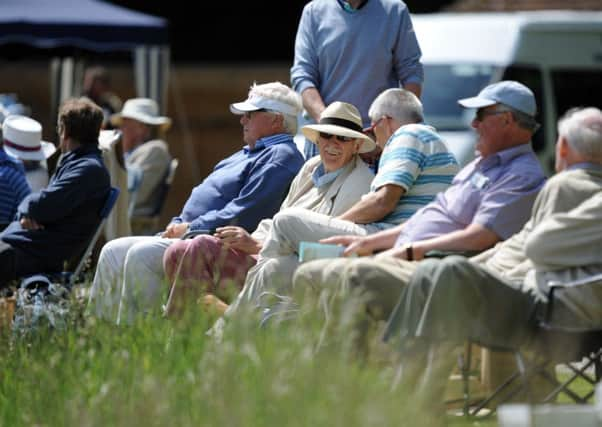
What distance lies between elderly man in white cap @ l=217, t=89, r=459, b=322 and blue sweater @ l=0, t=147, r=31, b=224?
228cm

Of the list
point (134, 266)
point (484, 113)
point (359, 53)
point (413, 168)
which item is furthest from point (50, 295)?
point (484, 113)

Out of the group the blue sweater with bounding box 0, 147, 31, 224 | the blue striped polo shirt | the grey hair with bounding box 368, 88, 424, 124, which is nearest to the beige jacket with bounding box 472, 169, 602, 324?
the blue striped polo shirt

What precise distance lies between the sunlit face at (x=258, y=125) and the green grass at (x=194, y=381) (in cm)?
195

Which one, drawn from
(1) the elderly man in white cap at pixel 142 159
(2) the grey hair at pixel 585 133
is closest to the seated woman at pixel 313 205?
(2) the grey hair at pixel 585 133

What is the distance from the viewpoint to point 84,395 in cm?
472

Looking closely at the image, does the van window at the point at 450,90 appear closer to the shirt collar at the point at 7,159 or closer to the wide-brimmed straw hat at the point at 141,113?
the wide-brimmed straw hat at the point at 141,113

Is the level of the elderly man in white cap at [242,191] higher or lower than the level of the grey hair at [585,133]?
lower

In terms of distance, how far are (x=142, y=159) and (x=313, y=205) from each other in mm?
4241

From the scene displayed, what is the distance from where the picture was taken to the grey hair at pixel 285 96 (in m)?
7.09

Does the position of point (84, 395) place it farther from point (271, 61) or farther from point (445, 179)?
point (271, 61)

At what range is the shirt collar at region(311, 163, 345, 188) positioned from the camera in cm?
651

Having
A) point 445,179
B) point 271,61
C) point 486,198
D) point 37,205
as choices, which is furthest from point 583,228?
point 271,61

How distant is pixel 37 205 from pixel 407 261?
2509mm

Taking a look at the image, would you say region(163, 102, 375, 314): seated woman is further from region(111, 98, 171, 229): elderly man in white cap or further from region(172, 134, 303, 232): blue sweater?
region(111, 98, 171, 229): elderly man in white cap
